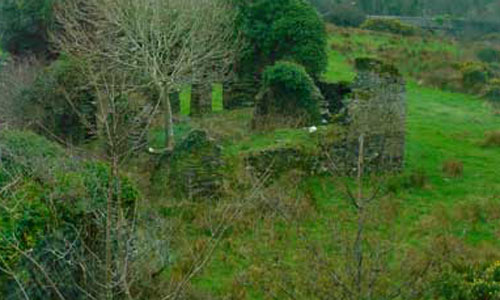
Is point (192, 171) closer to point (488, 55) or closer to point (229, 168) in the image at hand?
point (229, 168)

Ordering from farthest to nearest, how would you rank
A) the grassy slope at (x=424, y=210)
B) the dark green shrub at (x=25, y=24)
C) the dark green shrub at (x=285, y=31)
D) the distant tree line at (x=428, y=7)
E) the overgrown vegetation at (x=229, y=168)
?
the distant tree line at (x=428, y=7), the dark green shrub at (x=25, y=24), the dark green shrub at (x=285, y=31), the grassy slope at (x=424, y=210), the overgrown vegetation at (x=229, y=168)

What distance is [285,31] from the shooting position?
1881 centimetres

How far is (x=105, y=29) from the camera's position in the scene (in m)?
16.4

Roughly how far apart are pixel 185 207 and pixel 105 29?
6571mm

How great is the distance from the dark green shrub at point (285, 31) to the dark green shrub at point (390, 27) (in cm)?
2203

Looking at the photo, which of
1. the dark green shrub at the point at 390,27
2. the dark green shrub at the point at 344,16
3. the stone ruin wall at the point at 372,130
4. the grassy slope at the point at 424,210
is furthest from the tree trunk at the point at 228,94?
the dark green shrub at the point at 344,16

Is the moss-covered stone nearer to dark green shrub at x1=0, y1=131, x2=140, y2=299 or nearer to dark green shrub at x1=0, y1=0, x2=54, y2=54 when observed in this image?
dark green shrub at x1=0, y1=131, x2=140, y2=299

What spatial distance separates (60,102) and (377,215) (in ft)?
26.1

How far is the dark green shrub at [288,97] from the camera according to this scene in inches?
626

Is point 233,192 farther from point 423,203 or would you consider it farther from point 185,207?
point 423,203

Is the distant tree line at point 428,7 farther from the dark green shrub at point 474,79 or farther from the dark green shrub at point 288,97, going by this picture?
the dark green shrub at point 288,97

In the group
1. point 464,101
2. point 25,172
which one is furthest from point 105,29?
point 464,101

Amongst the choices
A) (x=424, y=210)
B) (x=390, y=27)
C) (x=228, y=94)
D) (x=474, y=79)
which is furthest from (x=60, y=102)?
(x=390, y=27)

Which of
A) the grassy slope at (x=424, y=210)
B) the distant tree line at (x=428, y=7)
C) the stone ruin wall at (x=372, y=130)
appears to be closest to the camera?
the grassy slope at (x=424, y=210)
